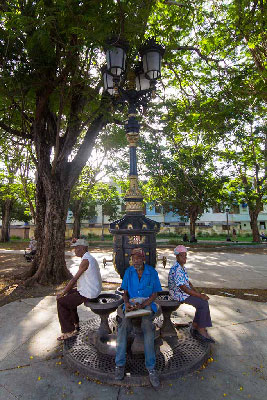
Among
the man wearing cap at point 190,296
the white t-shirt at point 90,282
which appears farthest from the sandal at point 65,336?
the man wearing cap at point 190,296

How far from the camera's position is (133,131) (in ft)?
14.6

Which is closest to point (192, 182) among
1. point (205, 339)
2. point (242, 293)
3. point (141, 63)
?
point (242, 293)

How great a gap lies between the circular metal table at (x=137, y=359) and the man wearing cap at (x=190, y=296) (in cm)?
17

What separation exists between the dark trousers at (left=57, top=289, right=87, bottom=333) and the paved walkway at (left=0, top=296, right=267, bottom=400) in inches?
11.1

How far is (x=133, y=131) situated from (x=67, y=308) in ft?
9.97

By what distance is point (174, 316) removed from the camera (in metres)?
4.78

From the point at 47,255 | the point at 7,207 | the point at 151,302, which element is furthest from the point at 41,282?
the point at 7,207

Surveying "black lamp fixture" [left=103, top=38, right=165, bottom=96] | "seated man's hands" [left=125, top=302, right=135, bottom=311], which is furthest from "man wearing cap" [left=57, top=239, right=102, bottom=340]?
"black lamp fixture" [left=103, top=38, right=165, bottom=96]

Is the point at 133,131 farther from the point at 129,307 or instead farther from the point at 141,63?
the point at 129,307

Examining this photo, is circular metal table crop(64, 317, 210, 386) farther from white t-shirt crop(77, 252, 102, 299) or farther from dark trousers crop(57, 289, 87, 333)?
white t-shirt crop(77, 252, 102, 299)

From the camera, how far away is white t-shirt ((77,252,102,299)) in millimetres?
3748

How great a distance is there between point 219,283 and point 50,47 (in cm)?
790

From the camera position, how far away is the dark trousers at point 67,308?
3.69 metres

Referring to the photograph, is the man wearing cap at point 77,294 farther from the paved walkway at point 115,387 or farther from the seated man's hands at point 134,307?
the seated man's hands at point 134,307
